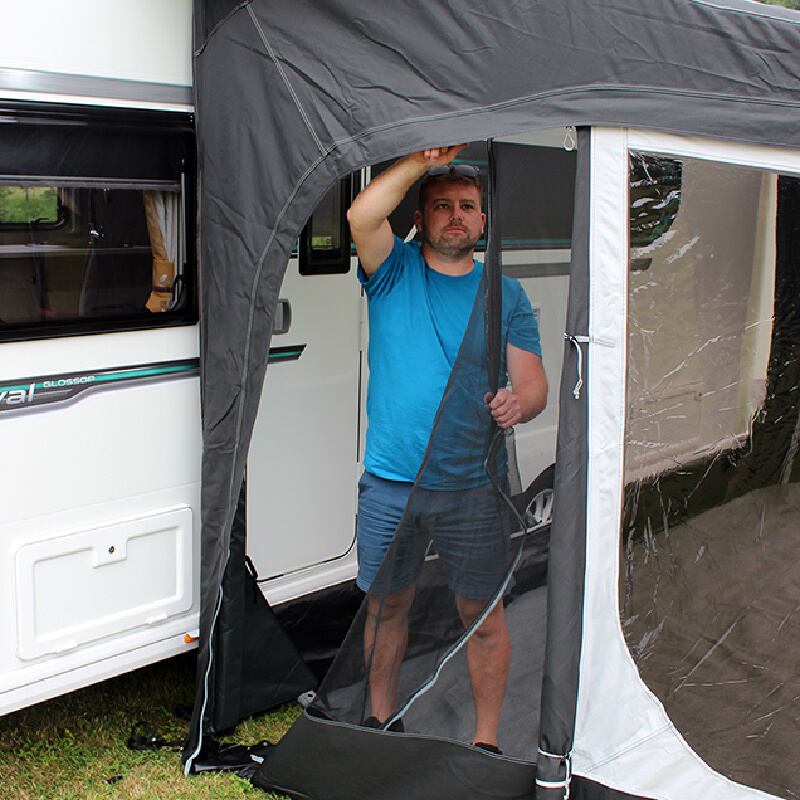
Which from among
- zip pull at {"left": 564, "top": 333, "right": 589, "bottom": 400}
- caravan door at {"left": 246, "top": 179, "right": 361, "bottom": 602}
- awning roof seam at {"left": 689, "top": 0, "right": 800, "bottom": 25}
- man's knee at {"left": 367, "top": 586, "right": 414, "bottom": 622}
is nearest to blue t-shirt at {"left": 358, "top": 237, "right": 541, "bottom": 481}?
man's knee at {"left": 367, "top": 586, "right": 414, "bottom": 622}

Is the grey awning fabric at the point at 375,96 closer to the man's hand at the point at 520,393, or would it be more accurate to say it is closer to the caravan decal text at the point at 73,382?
the caravan decal text at the point at 73,382

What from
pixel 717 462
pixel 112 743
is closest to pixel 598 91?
pixel 717 462

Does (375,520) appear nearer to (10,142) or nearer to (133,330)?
(133,330)

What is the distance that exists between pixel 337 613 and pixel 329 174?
1.86 metres

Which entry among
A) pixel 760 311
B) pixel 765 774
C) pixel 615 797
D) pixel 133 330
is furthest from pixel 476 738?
pixel 133 330

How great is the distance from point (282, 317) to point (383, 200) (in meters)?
0.87

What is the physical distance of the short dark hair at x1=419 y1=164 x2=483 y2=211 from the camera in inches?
127

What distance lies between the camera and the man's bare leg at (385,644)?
2.99 meters

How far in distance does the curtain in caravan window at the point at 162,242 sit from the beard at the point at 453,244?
0.78 metres

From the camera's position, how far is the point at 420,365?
3277 millimetres

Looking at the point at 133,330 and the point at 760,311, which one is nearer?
the point at 760,311

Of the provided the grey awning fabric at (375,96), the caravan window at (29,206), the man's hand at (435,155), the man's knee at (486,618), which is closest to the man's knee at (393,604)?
the man's knee at (486,618)

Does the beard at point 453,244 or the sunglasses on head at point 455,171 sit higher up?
the sunglasses on head at point 455,171

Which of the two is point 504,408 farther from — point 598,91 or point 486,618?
point 598,91
